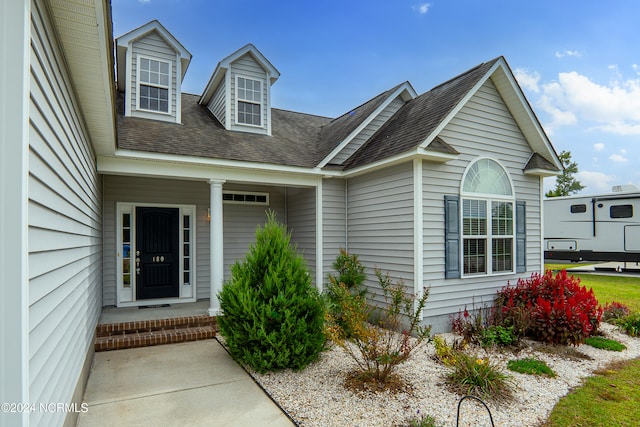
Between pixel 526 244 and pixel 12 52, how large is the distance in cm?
866

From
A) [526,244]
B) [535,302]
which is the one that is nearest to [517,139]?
[526,244]

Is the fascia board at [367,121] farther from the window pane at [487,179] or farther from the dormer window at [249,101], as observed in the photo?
the window pane at [487,179]

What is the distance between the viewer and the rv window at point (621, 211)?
43.7 feet

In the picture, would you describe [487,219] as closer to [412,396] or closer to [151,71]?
[412,396]

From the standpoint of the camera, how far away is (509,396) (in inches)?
159

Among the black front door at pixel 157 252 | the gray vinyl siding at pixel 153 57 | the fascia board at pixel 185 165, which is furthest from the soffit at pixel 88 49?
the black front door at pixel 157 252

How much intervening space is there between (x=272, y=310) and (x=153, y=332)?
9.51 ft

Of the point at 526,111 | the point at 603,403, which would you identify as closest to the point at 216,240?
the point at 603,403

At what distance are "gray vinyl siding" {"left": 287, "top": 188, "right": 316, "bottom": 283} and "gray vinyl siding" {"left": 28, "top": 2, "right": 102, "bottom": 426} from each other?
508 cm

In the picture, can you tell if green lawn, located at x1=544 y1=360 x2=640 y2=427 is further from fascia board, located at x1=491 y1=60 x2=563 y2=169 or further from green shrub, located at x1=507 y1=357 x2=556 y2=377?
fascia board, located at x1=491 y1=60 x2=563 y2=169

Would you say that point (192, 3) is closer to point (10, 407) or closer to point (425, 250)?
point (425, 250)

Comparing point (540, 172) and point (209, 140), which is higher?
point (209, 140)

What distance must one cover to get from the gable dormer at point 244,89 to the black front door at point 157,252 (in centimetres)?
263

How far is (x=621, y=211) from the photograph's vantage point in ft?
44.5
